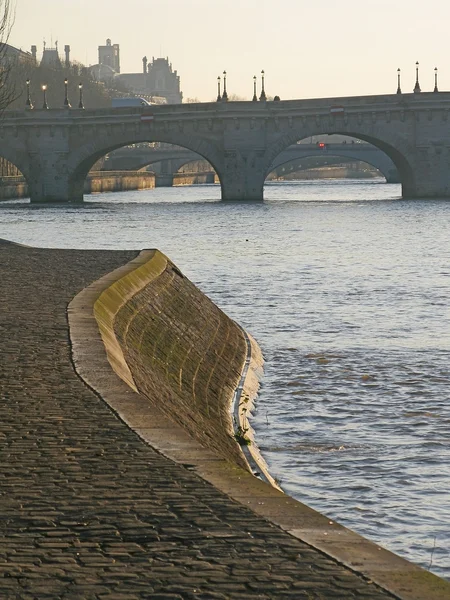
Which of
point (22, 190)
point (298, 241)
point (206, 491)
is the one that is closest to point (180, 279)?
point (206, 491)

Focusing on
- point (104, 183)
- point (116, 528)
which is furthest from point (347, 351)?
point (104, 183)

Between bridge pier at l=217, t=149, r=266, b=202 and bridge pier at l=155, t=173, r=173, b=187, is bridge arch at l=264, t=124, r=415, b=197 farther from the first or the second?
bridge pier at l=155, t=173, r=173, b=187

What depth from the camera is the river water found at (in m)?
10.0

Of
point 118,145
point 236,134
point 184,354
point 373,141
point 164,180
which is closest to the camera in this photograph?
point 184,354

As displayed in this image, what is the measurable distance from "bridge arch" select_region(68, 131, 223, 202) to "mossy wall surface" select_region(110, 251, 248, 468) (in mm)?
59541

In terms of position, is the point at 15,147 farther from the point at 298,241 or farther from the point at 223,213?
the point at 298,241

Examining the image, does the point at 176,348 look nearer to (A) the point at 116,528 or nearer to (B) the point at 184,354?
(B) the point at 184,354

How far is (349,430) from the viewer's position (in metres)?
12.7

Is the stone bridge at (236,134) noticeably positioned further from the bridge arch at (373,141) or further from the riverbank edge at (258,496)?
the riverbank edge at (258,496)

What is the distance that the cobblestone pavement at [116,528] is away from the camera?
5.29 meters

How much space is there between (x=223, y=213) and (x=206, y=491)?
186ft

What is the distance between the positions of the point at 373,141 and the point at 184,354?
66.0m

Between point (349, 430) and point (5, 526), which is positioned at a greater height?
point (5, 526)

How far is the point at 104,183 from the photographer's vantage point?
378 ft
